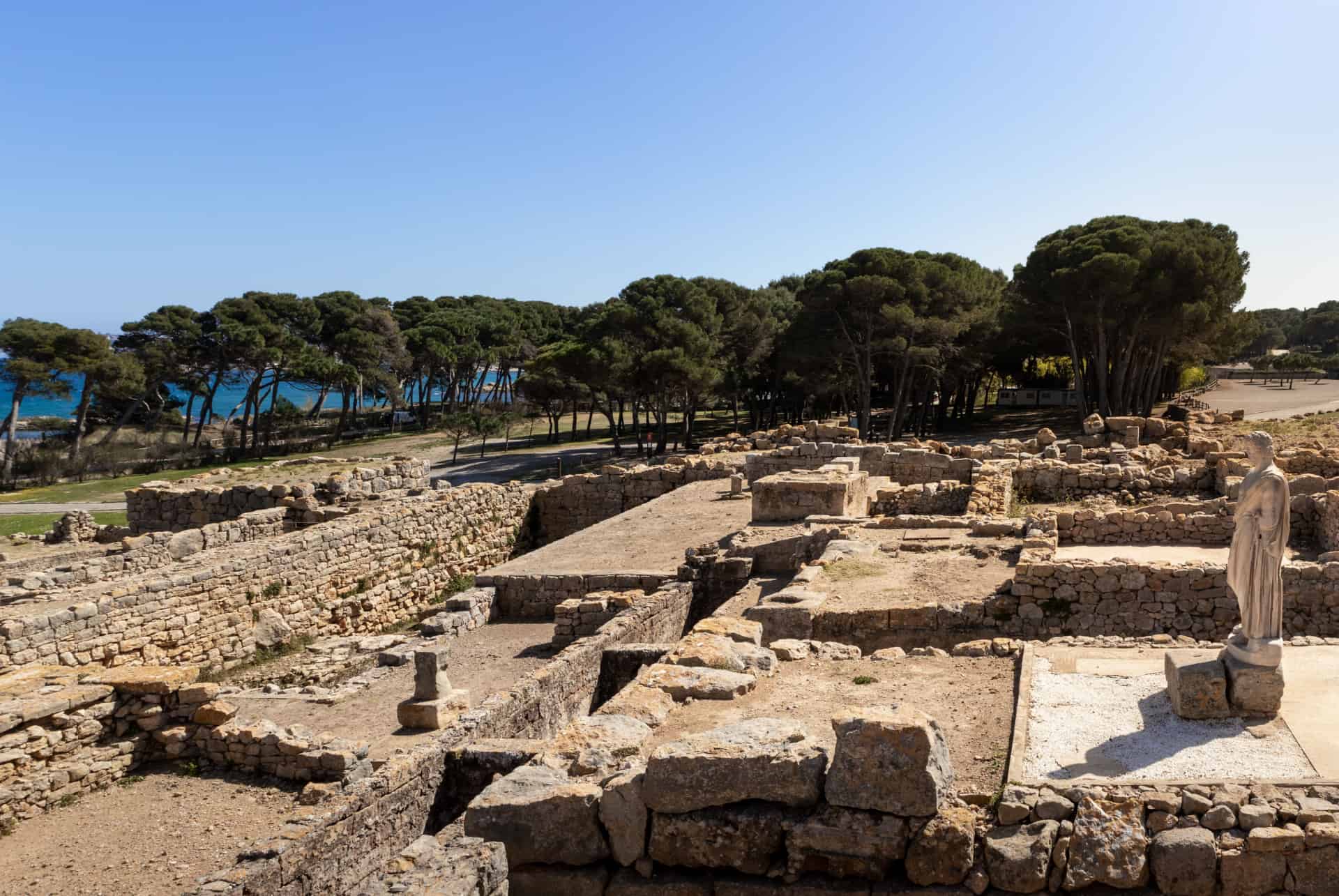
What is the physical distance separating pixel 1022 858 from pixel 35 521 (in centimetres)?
3159

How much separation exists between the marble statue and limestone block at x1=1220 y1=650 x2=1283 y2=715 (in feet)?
0.17

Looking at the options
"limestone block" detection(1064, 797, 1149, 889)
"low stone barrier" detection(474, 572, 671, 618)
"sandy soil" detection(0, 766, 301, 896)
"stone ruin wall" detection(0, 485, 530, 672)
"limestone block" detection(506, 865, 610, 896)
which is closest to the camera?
"limestone block" detection(1064, 797, 1149, 889)

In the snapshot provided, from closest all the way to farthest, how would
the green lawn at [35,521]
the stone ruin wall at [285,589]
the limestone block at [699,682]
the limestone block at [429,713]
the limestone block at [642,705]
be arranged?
the limestone block at [642,705] → the limestone block at [699,682] → the limestone block at [429,713] → the stone ruin wall at [285,589] → the green lawn at [35,521]

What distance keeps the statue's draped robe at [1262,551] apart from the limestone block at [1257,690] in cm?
23

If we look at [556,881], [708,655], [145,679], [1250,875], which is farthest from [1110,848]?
[145,679]

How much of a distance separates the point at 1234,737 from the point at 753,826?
301 centimetres

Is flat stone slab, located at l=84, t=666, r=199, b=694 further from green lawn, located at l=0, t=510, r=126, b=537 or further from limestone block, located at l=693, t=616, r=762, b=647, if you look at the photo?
green lawn, located at l=0, t=510, r=126, b=537

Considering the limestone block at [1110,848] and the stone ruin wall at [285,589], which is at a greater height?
the limestone block at [1110,848]

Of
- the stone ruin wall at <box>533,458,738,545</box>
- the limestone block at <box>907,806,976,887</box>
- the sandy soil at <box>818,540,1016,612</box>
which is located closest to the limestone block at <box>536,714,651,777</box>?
the limestone block at <box>907,806,976,887</box>

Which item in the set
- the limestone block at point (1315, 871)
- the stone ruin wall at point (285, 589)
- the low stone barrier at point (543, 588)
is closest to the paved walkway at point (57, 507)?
the stone ruin wall at point (285, 589)

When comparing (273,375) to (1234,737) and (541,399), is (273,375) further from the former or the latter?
(1234,737)

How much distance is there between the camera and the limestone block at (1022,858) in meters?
5.00

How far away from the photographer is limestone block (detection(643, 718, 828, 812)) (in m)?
5.29

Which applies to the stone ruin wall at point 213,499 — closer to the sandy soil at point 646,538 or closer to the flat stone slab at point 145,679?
the sandy soil at point 646,538
